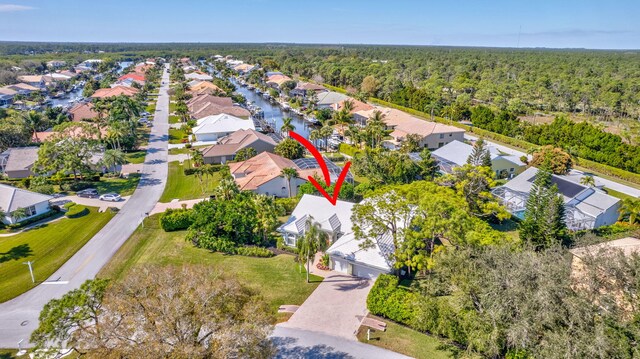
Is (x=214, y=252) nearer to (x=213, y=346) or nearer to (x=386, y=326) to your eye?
(x=386, y=326)

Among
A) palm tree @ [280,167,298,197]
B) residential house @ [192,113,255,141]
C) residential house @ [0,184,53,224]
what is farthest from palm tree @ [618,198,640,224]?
residential house @ [0,184,53,224]

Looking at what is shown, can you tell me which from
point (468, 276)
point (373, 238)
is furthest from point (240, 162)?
point (468, 276)

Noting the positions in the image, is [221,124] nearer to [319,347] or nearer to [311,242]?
[311,242]

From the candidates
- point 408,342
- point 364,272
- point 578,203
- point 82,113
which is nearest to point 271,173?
point 364,272

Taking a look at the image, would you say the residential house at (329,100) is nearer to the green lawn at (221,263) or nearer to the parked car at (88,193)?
the parked car at (88,193)

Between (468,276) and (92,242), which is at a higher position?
(468,276)

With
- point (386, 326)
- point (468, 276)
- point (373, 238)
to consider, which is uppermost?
point (468, 276)

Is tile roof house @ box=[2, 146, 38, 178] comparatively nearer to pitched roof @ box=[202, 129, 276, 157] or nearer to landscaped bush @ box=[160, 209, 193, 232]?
pitched roof @ box=[202, 129, 276, 157]

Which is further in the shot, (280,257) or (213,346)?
(280,257)
